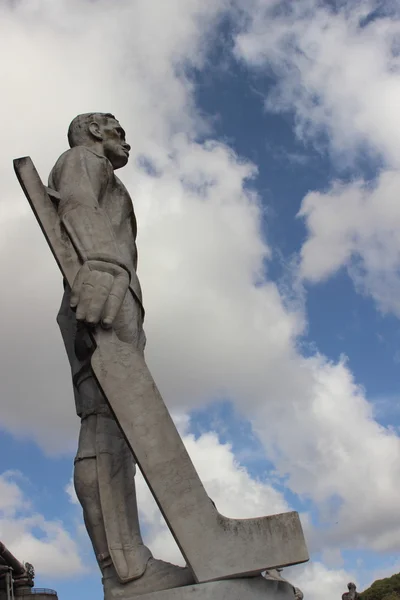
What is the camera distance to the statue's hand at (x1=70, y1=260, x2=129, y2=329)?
5.24 m

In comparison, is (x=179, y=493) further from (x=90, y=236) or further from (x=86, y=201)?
(x=86, y=201)

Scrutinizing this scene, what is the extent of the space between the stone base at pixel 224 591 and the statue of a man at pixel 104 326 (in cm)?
19

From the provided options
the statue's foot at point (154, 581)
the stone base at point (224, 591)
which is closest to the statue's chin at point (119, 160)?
the statue's foot at point (154, 581)

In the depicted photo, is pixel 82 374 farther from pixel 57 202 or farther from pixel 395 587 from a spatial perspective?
pixel 395 587

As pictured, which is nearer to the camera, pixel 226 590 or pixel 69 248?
pixel 226 590

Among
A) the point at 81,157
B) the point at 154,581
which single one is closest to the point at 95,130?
the point at 81,157

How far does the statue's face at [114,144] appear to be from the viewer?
6.76m

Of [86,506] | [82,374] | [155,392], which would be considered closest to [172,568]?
[86,506]

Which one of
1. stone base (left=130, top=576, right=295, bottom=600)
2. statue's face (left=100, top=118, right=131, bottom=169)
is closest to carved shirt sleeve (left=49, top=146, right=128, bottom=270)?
statue's face (left=100, top=118, right=131, bottom=169)

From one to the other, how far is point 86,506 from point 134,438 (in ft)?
2.79

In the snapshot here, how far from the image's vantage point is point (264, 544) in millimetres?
4766

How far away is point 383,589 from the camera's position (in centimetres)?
3450

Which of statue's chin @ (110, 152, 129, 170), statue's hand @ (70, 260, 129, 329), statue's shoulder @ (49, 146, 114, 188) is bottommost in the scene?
statue's hand @ (70, 260, 129, 329)

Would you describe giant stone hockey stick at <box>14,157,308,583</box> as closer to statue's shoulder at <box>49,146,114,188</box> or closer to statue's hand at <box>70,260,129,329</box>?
statue's hand at <box>70,260,129,329</box>
